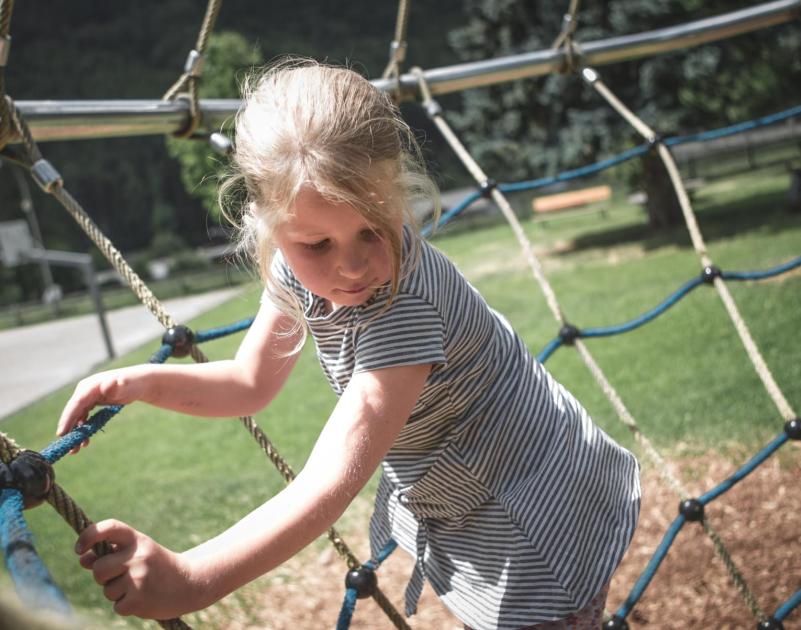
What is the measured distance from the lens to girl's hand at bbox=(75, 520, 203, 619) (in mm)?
581

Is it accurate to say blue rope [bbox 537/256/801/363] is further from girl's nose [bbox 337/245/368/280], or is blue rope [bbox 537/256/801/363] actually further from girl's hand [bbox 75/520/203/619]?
girl's hand [bbox 75/520/203/619]

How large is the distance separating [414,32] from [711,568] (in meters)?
31.3

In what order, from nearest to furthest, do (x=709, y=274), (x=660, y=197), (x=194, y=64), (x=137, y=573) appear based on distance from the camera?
(x=137, y=573) < (x=194, y=64) < (x=709, y=274) < (x=660, y=197)

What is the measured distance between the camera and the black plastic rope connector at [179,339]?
1.19 m

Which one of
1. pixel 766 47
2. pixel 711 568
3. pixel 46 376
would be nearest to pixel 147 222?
pixel 46 376

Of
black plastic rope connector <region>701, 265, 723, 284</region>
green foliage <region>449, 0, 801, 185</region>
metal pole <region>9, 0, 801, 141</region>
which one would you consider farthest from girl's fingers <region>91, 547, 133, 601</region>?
green foliage <region>449, 0, 801, 185</region>

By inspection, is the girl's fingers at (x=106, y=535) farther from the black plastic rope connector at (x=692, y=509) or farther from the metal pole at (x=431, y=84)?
the black plastic rope connector at (x=692, y=509)

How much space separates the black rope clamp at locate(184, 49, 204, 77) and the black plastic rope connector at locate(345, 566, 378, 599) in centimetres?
90

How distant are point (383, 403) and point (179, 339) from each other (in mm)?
552

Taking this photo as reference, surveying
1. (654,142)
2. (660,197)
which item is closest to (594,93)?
(660,197)

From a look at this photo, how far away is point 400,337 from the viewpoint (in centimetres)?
76

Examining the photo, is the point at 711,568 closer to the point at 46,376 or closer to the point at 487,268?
the point at 487,268

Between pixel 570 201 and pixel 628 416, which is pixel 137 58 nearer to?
pixel 570 201

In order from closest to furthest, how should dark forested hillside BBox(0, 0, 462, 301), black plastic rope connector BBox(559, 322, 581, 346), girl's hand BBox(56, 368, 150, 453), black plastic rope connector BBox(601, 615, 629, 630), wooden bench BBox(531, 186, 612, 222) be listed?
girl's hand BBox(56, 368, 150, 453) < black plastic rope connector BBox(601, 615, 629, 630) < black plastic rope connector BBox(559, 322, 581, 346) < wooden bench BBox(531, 186, 612, 222) < dark forested hillside BBox(0, 0, 462, 301)
